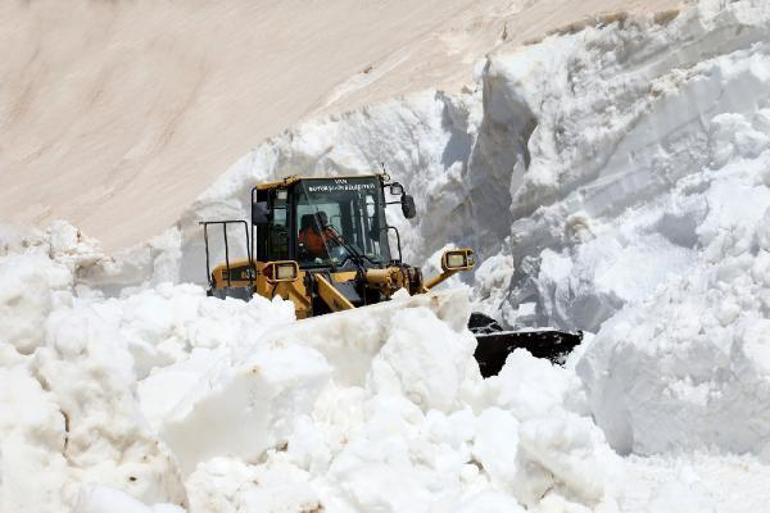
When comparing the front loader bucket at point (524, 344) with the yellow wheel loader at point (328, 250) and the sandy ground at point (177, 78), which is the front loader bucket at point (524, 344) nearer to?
the yellow wheel loader at point (328, 250)

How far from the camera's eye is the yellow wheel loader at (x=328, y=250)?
30.7ft

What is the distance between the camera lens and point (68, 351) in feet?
14.3

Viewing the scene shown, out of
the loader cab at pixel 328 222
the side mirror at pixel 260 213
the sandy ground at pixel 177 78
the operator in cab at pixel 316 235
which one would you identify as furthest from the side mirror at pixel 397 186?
the sandy ground at pixel 177 78

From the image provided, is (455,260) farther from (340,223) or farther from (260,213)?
(260,213)

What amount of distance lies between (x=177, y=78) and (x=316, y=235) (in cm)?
2131

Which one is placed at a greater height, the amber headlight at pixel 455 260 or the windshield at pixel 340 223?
the windshield at pixel 340 223

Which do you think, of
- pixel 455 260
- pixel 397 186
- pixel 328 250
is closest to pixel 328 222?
pixel 328 250

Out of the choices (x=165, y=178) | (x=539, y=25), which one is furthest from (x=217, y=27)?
(x=539, y=25)

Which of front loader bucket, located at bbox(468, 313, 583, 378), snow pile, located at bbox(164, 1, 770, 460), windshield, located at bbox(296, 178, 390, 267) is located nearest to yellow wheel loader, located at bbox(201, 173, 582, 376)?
windshield, located at bbox(296, 178, 390, 267)

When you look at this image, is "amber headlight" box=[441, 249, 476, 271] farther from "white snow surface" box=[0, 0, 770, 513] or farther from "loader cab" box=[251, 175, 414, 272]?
"white snow surface" box=[0, 0, 770, 513]

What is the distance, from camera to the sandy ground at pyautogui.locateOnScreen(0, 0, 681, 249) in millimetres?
21375

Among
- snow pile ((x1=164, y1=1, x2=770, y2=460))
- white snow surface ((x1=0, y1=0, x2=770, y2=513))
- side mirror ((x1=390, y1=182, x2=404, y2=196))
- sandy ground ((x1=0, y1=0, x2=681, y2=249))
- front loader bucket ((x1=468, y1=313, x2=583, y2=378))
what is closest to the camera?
white snow surface ((x1=0, y1=0, x2=770, y2=513))

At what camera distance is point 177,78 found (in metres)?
30.2

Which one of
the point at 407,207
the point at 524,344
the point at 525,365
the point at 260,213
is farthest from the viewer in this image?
the point at 407,207
